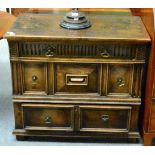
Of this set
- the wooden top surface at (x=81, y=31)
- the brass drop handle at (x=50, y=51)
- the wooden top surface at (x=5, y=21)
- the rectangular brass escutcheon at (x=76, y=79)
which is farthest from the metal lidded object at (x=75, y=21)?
the wooden top surface at (x=5, y=21)

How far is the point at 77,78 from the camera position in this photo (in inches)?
70.0

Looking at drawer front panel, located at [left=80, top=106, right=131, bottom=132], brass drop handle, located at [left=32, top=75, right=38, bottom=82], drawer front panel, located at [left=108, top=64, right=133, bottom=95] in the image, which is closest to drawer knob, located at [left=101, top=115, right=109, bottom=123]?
drawer front panel, located at [left=80, top=106, right=131, bottom=132]

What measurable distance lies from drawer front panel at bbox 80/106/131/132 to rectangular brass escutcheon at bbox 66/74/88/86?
149mm

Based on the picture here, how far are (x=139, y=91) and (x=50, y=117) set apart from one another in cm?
53

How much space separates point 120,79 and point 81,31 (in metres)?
0.34

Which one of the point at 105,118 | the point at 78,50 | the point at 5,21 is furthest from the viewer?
the point at 5,21

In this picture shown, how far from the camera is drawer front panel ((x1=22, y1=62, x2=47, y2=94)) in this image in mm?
1759

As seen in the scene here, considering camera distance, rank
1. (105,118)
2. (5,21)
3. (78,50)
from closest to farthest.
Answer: (78,50), (105,118), (5,21)

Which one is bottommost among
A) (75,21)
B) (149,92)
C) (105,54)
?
(149,92)

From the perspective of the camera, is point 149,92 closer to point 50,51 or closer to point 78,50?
point 78,50

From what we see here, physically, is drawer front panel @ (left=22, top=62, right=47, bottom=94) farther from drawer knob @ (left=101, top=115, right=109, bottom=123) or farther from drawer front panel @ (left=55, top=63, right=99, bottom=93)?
drawer knob @ (left=101, top=115, right=109, bottom=123)

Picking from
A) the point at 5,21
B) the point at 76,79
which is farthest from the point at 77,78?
the point at 5,21

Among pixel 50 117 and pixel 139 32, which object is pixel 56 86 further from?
pixel 139 32

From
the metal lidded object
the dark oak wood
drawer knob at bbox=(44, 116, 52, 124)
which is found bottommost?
drawer knob at bbox=(44, 116, 52, 124)
